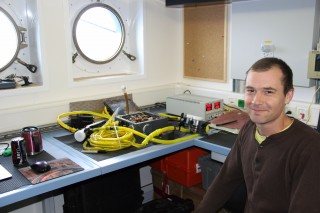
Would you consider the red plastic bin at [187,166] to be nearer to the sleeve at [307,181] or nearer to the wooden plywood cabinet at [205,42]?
the wooden plywood cabinet at [205,42]

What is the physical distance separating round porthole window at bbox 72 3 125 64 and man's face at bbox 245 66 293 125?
1.71 meters

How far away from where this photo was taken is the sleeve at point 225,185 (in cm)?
162

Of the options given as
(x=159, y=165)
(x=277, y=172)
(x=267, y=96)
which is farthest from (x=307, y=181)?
(x=159, y=165)

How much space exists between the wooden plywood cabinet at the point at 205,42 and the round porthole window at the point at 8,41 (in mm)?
1429

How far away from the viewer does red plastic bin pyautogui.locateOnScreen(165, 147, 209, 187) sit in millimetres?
2484

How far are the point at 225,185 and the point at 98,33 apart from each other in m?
1.78

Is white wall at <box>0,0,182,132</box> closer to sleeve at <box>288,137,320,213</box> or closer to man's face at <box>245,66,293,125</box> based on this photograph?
man's face at <box>245,66,293,125</box>

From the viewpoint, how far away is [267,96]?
135 centimetres

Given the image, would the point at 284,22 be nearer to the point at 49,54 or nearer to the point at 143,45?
the point at 143,45

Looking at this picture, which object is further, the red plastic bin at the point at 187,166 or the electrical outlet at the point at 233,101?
the electrical outlet at the point at 233,101

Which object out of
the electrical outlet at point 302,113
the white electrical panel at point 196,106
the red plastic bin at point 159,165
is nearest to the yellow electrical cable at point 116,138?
the white electrical panel at point 196,106

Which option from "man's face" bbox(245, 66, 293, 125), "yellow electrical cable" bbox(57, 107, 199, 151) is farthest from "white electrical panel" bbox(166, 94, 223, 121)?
"man's face" bbox(245, 66, 293, 125)

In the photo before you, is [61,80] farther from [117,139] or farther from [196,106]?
[196,106]

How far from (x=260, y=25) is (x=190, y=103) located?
2.42ft
